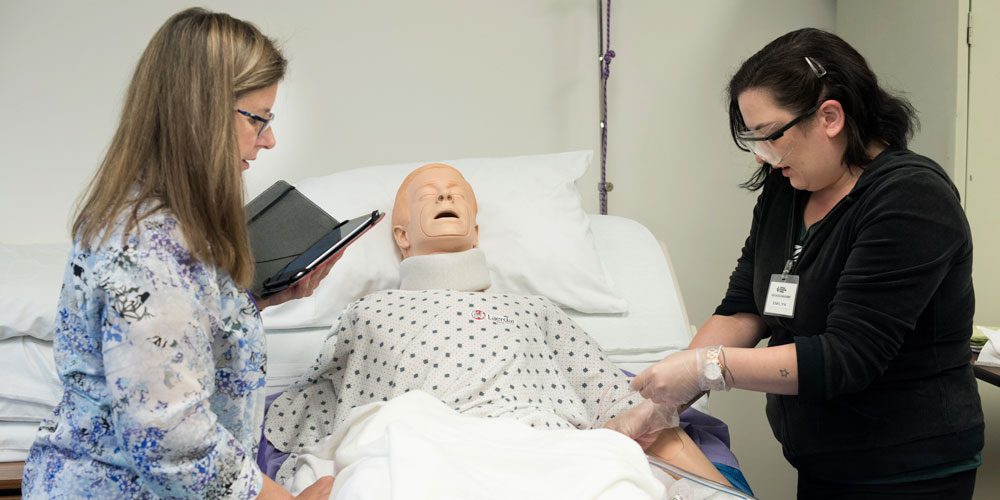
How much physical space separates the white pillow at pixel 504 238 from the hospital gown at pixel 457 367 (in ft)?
1.12

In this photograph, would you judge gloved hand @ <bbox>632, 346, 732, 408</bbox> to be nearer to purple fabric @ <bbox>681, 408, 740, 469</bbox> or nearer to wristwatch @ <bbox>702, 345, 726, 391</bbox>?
wristwatch @ <bbox>702, 345, 726, 391</bbox>

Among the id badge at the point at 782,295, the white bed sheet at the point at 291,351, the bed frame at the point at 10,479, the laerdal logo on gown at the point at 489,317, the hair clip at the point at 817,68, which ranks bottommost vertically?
the bed frame at the point at 10,479

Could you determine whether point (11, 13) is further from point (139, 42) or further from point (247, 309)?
point (247, 309)

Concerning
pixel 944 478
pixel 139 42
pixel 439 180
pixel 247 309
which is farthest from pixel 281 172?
pixel 944 478

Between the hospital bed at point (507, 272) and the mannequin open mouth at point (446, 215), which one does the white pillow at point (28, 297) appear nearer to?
the hospital bed at point (507, 272)

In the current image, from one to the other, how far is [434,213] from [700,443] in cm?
86

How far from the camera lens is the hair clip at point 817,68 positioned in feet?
4.87

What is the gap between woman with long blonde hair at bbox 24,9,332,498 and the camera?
1018mm

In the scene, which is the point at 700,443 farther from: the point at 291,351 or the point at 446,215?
the point at 291,351

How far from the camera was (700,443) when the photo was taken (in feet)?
5.90

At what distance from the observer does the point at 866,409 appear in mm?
1521

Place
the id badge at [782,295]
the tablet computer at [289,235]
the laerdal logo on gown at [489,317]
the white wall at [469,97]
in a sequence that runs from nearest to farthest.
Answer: the tablet computer at [289,235] < the id badge at [782,295] < the laerdal logo on gown at [489,317] < the white wall at [469,97]

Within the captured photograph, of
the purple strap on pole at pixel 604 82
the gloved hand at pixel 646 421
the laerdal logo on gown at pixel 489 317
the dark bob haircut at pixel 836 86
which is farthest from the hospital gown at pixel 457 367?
the purple strap on pole at pixel 604 82

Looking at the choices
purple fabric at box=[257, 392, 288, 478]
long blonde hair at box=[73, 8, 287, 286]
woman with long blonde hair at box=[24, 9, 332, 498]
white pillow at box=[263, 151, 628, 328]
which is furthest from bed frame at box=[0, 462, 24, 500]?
long blonde hair at box=[73, 8, 287, 286]
